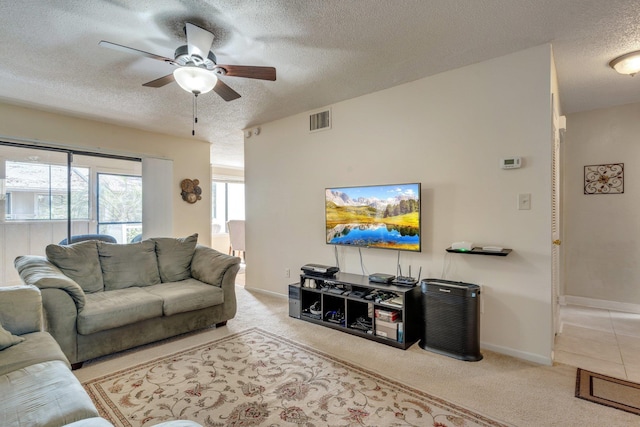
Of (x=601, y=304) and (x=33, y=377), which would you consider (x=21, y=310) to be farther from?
(x=601, y=304)

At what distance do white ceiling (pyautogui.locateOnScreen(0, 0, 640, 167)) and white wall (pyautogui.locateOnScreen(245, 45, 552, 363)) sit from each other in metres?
0.20

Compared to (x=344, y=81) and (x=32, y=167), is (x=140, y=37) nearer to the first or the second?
(x=344, y=81)

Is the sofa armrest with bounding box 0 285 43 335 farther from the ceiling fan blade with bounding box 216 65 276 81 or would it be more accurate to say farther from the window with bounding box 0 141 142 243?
the window with bounding box 0 141 142 243

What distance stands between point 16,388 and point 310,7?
8.23 ft

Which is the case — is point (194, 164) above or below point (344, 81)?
below

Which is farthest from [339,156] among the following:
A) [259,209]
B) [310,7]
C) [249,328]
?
[249,328]

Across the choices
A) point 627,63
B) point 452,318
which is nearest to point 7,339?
point 452,318

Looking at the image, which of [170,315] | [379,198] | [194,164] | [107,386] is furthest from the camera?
[194,164]

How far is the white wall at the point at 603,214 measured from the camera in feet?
12.5

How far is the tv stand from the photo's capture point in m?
2.84

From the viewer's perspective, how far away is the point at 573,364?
2.53m

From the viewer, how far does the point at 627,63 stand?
8.82ft

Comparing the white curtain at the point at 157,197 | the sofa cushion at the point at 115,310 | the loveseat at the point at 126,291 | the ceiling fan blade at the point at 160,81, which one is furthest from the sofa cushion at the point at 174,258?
the ceiling fan blade at the point at 160,81

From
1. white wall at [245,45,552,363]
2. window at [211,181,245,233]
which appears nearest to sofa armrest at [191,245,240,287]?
white wall at [245,45,552,363]
